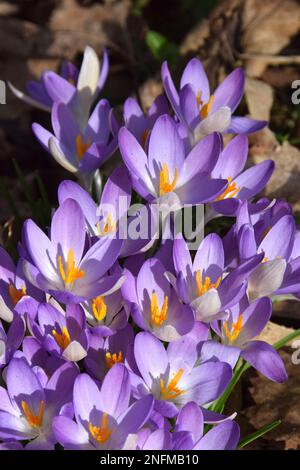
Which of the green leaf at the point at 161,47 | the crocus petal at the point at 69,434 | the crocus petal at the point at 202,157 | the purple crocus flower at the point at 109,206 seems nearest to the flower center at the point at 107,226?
the purple crocus flower at the point at 109,206

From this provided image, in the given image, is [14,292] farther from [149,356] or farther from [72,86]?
[72,86]

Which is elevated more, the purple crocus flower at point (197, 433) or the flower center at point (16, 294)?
→ the flower center at point (16, 294)

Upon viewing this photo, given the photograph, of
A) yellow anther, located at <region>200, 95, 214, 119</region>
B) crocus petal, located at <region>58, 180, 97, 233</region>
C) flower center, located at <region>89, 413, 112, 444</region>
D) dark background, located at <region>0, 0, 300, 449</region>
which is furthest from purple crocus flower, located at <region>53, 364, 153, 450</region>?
dark background, located at <region>0, 0, 300, 449</region>

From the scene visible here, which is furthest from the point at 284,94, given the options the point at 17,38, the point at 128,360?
the point at 128,360

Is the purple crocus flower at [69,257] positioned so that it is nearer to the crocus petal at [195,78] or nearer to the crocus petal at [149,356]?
the crocus petal at [149,356]

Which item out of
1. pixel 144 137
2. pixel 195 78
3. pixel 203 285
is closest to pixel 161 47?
pixel 195 78

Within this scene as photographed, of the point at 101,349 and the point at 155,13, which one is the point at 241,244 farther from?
the point at 155,13
